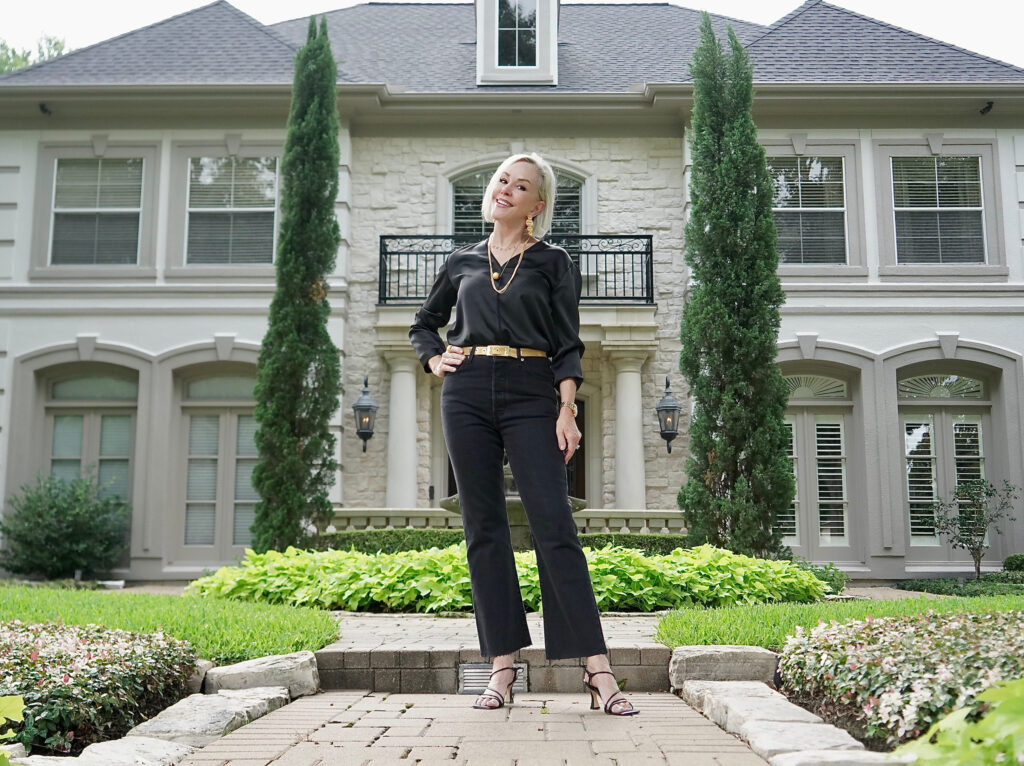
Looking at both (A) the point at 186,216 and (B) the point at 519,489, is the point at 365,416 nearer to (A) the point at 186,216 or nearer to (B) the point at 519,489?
(A) the point at 186,216

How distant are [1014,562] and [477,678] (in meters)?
8.70

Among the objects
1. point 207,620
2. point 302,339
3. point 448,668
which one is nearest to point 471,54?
point 302,339

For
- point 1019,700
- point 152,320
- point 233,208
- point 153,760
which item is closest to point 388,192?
point 233,208

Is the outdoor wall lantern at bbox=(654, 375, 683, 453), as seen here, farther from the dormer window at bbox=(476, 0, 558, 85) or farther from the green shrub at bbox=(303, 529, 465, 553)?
the dormer window at bbox=(476, 0, 558, 85)

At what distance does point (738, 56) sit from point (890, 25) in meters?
4.38

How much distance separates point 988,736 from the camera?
163cm

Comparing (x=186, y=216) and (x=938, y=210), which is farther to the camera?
(x=186, y=216)

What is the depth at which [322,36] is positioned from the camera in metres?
11.1

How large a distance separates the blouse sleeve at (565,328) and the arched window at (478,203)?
9.07m

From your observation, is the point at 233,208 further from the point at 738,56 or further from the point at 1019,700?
the point at 1019,700

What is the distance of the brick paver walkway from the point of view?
99.5 inches

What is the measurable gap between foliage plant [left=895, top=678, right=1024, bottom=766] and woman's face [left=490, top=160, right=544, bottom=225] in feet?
7.00

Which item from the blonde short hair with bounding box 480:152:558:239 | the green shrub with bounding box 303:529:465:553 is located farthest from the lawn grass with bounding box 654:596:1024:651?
the green shrub with bounding box 303:529:465:553

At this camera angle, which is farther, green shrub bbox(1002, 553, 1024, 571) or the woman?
green shrub bbox(1002, 553, 1024, 571)
